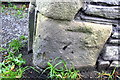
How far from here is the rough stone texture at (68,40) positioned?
129cm

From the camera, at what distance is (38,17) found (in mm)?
1354

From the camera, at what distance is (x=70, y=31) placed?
1.32 m

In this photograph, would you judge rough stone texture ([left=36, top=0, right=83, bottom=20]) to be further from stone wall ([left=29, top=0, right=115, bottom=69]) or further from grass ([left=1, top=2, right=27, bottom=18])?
grass ([left=1, top=2, right=27, bottom=18])

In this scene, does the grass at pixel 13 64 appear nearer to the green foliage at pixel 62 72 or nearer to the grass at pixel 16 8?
the green foliage at pixel 62 72

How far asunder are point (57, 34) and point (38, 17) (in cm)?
23

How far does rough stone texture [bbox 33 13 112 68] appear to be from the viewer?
1291 mm

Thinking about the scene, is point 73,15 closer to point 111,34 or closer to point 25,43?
point 111,34

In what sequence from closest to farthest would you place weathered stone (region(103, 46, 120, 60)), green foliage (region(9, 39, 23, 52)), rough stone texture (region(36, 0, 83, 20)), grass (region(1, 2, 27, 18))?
1. rough stone texture (region(36, 0, 83, 20))
2. weathered stone (region(103, 46, 120, 60))
3. green foliage (region(9, 39, 23, 52))
4. grass (region(1, 2, 27, 18))

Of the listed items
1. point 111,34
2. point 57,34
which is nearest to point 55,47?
point 57,34

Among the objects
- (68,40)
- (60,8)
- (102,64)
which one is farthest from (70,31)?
(102,64)

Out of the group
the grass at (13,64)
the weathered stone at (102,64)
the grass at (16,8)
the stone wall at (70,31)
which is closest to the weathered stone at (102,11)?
the stone wall at (70,31)

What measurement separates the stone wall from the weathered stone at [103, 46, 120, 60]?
0.25 feet

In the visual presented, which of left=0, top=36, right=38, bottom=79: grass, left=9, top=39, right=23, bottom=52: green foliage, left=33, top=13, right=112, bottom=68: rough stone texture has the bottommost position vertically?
left=0, top=36, right=38, bottom=79: grass

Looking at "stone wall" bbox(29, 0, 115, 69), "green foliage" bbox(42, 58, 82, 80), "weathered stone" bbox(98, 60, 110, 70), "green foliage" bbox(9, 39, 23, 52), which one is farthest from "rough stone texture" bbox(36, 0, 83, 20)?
"green foliage" bbox(9, 39, 23, 52)
